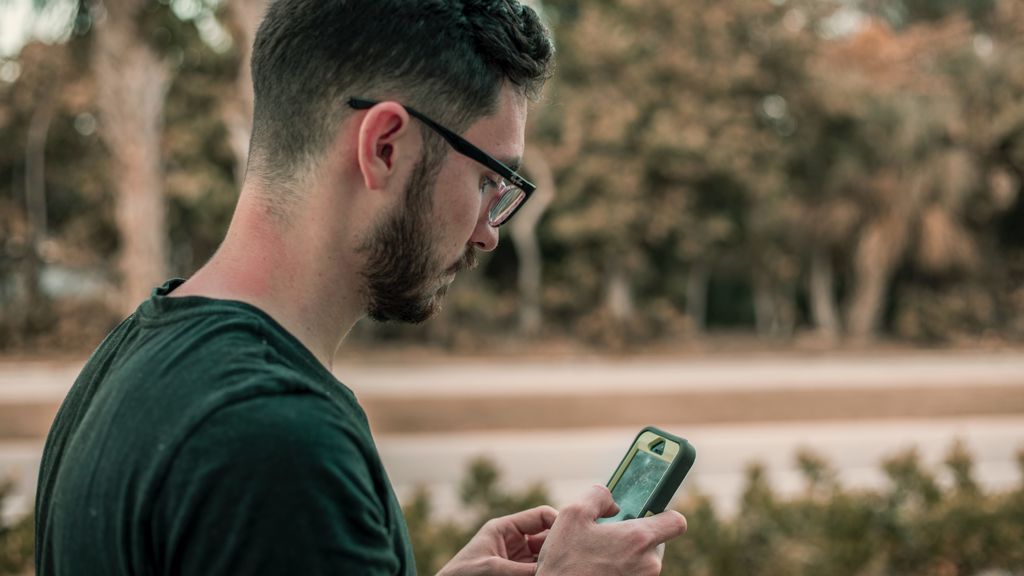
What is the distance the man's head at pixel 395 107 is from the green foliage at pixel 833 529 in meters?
3.25

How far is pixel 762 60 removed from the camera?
2241 cm

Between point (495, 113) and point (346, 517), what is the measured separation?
52 cm

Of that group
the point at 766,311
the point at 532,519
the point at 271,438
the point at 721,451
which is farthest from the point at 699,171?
the point at 271,438

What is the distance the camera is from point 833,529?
14.9 feet

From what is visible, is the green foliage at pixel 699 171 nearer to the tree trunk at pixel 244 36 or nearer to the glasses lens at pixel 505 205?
the tree trunk at pixel 244 36

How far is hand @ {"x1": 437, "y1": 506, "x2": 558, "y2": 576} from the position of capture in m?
1.36

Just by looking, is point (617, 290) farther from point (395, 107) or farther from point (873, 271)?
point (395, 107)

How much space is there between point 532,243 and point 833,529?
1845cm

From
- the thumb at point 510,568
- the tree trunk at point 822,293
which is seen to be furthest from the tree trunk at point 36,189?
the thumb at point 510,568

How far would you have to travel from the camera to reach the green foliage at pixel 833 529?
430 cm

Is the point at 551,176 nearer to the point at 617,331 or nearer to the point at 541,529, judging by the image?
the point at 617,331

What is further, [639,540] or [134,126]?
[134,126]

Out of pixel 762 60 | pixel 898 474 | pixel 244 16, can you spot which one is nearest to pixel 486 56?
pixel 898 474

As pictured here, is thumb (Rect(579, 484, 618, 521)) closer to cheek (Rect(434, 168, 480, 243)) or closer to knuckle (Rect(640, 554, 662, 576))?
knuckle (Rect(640, 554, 662, 576))
